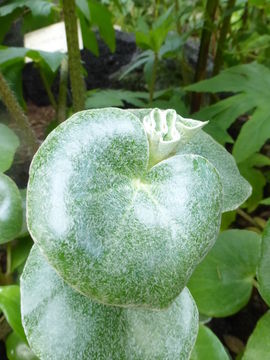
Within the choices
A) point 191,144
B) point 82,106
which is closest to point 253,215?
point 82,106

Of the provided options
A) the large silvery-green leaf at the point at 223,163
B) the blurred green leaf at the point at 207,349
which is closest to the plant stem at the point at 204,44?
the large silvery-green leaf at the point at 223,163

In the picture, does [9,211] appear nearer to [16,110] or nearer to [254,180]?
[16,110]

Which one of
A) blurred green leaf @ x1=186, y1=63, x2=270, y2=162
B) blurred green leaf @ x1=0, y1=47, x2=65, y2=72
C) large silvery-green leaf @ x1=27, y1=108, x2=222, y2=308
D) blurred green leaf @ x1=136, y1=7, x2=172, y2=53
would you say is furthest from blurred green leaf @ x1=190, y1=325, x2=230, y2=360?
blurred green leaf @ x1=136, y1=7, x2=172, y2=53

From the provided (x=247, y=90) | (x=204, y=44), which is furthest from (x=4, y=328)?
(x=204, y=44)

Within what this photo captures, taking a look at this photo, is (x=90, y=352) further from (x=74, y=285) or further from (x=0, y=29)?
(x=0, y=29)

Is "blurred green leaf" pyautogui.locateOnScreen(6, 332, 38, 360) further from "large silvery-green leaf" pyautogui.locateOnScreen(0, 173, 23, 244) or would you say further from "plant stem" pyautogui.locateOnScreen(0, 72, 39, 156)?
"plant stem" pyautogui.locateOnScreen(0, 72, 39, 156)

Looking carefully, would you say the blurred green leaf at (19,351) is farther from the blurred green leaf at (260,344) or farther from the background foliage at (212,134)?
the blurred green leaf at (260,344)
